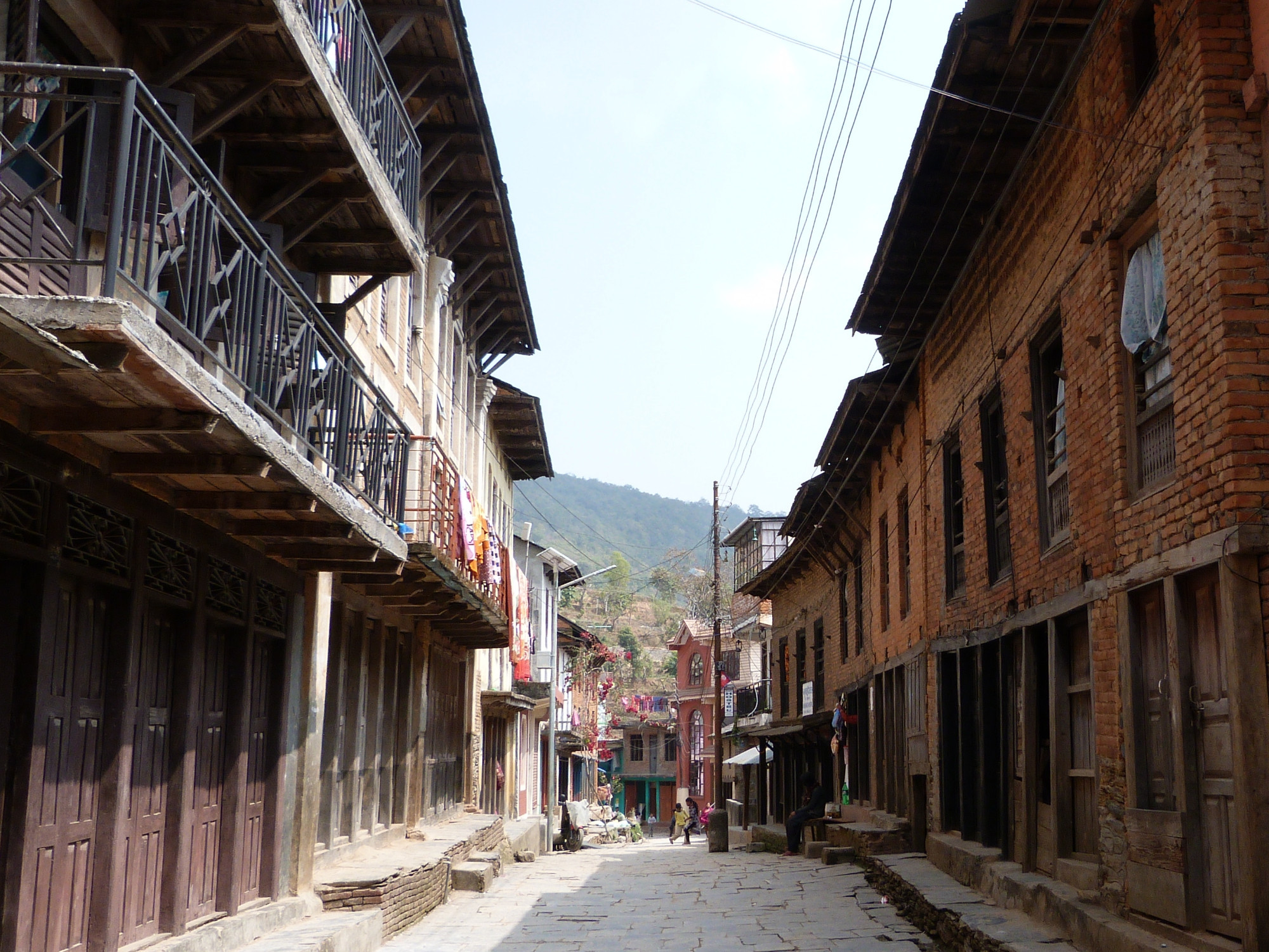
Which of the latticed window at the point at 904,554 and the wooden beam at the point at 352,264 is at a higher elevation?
the wooden beam at the point at 352,264

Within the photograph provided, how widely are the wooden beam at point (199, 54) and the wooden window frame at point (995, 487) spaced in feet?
26.4

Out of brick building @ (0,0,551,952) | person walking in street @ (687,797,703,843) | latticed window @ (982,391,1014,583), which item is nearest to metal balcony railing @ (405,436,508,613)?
brick building @ (0,0,551,952)

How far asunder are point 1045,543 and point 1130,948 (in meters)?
4.17

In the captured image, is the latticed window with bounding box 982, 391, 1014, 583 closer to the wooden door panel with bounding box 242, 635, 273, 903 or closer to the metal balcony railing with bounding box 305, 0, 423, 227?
the metal balcony railing with bounding box 305, 0, 423, 227

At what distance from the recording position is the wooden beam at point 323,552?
10.2m

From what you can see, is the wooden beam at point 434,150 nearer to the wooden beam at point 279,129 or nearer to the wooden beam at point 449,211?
the wooden beam at point 449,211

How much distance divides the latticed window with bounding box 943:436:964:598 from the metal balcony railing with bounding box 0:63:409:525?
815cm

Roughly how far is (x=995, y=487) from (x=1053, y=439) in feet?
7.85

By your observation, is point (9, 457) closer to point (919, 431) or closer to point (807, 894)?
point (807, 894)

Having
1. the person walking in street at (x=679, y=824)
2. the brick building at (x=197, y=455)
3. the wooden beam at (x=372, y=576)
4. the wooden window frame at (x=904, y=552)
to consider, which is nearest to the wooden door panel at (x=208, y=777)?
the brick building at (x=197, y=455)

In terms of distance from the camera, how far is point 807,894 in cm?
1500

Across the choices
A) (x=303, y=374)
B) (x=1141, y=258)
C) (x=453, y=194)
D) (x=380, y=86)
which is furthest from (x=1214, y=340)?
(x=453, y=194)

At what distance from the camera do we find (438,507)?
1513 cm

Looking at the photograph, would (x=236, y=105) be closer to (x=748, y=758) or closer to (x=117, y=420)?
(x=117, y=420)
